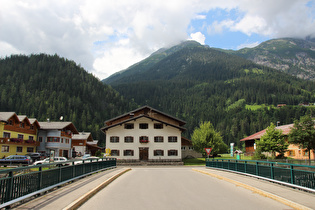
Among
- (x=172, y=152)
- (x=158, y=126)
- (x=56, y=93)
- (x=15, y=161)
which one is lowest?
(x=15, y=161)

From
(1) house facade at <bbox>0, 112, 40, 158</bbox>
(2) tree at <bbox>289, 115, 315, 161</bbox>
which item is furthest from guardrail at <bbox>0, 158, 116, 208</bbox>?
(1) house facade at <bbox>0, 112, 40, 158</bbox>

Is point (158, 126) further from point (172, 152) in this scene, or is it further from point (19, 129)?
point (19, 129)

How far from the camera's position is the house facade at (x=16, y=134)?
4716cm

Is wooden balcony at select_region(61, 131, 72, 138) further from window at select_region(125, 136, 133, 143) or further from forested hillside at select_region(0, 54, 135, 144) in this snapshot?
forested hillside at select_region(0, 54, 135, 144)

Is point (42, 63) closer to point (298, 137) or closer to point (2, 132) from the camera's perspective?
point (2, 132)

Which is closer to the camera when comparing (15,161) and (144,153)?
(15,161)

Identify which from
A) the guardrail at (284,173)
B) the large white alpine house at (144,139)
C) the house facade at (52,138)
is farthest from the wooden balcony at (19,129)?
the guardrail at (284,173)

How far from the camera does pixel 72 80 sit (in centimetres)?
17550

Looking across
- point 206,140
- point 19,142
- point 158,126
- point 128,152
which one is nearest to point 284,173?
point 158,126

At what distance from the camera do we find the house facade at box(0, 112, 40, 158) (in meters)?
47.2

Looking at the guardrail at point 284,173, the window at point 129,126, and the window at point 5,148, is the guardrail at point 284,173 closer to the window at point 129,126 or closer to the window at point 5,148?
the window at point 129,126

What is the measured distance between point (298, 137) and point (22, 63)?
183531 millimetres

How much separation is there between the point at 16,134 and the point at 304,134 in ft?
162

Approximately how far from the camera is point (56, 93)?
15700 centimetres
